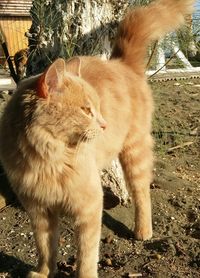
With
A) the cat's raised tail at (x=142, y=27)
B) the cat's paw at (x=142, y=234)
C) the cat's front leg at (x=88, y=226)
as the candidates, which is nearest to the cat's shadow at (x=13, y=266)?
the cat's front leg at (x=88, y=226)

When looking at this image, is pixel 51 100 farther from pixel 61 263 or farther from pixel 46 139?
pixel 61 263

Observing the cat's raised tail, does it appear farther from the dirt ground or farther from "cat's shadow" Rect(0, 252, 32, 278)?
"cat's shadow" Rect(0, 252, 32, 278)

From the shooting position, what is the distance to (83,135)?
2.51m

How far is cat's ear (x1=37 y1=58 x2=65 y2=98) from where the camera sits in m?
2.33

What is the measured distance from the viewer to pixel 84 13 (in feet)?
11.9

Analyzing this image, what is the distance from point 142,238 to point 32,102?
1.64m

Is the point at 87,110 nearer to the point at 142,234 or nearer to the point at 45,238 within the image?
the point at 45,238

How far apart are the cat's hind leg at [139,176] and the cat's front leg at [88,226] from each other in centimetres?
76

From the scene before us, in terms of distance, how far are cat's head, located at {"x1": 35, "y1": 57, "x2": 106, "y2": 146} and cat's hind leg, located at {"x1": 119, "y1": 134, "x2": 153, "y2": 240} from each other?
3.29 ft

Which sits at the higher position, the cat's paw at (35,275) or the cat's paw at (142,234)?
the cat's paw at (35,275)

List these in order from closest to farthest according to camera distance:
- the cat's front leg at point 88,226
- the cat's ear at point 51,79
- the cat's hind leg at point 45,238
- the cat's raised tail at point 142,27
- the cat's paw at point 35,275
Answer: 1. the cat's ear at point 51,79
2. the cat's front leg at point 88,226
3. the cat's hind leg at point 45,238
4. the cat's paw at point 35,275
5. the cat's raised tail at point 142,27

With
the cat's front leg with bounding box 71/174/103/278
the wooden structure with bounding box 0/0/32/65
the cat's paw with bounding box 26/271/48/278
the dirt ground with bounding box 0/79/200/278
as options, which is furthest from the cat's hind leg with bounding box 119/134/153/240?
the wooden structure with bounding box 0/0/32/65

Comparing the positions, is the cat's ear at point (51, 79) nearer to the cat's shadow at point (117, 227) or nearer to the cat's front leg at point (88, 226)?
the cat's front leg at point (88, 226)

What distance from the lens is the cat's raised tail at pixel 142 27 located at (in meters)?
3.52
